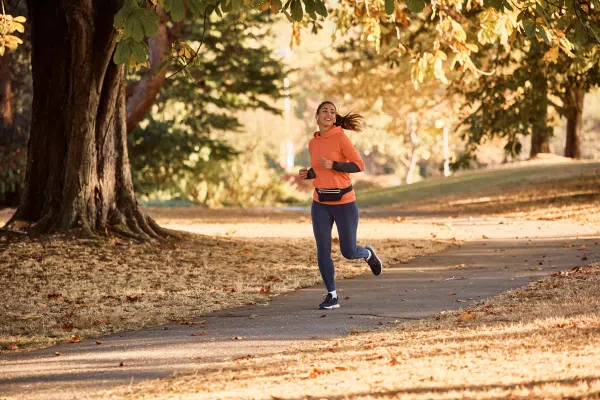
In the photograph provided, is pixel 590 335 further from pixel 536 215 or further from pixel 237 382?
pixel 536 215

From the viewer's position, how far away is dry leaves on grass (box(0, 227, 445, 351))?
10094 mm

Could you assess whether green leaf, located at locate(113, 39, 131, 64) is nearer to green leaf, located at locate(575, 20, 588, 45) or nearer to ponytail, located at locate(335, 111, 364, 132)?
ponytail, located at locate(335, 111, 364, 132)

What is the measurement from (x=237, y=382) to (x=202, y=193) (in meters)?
30.1

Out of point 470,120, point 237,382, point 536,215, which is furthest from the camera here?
point 470,120

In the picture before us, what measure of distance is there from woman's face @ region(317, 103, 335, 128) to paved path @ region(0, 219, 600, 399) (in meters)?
1.82

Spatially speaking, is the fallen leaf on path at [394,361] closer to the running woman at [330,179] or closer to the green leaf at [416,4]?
the running woman at [330,179]

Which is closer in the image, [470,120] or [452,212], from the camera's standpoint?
[452,212]

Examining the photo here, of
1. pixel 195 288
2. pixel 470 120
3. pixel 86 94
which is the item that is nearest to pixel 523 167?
pixel 470 120

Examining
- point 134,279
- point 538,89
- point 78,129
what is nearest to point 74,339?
point 134,279

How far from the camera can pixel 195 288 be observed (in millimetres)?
12266

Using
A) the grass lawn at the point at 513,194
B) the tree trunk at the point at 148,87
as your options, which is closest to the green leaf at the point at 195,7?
the tree trunk at the point at 148,87

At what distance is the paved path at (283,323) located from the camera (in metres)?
7.43

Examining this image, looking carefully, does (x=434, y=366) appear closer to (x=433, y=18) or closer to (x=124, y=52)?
(x=124, y=52)

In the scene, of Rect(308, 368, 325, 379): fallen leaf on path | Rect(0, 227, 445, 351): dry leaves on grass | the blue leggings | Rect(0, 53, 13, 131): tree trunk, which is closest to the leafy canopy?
the blue leggings
